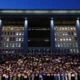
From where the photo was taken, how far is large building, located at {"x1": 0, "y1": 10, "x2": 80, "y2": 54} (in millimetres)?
57344

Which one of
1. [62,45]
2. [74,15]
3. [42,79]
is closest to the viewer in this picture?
[42,79]

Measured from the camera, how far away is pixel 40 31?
65.9 m

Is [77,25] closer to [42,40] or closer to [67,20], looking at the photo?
[67,20]

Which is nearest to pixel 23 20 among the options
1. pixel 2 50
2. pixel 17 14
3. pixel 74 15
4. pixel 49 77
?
pixel 17 14

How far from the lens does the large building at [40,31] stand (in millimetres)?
57344

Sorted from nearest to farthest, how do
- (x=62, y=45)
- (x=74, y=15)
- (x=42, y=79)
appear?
(x=42, y=79), (x=74, y=15), (x=62, y=45)

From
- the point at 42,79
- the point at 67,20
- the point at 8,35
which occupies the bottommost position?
the point at 42,79

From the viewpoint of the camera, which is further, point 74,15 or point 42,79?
point 74,15

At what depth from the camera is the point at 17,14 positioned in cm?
5759

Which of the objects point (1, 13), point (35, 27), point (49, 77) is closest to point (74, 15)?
point (35, 27)

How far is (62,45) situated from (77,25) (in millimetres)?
8769

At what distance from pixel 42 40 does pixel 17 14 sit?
1355cm

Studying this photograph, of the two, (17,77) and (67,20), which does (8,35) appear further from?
(17,77)

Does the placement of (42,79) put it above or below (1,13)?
below
